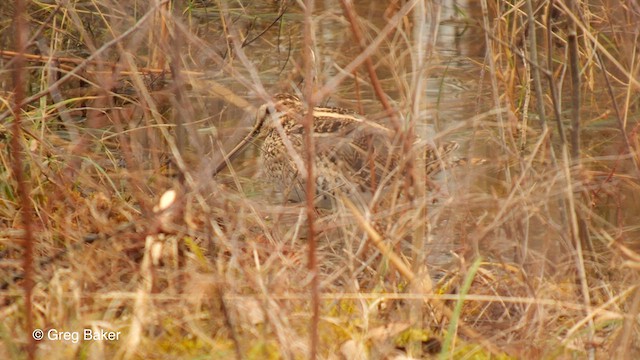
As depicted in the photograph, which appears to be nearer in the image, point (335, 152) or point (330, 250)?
point (330, 250)

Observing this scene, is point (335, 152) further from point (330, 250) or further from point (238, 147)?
point (330, 250)

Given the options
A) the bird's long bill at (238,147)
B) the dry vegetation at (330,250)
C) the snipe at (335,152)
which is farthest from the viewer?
the snipe at (335,152)

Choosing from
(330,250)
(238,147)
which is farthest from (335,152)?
(330,250)

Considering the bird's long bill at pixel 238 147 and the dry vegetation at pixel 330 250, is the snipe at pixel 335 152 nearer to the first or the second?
the bird's long bill at pixel 238 147

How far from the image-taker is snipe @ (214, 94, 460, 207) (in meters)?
4.15

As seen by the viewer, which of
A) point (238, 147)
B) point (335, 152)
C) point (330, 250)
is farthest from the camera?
point (335, 152)

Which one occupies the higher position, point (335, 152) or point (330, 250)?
point (335, 152)

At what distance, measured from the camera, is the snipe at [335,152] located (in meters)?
4.15

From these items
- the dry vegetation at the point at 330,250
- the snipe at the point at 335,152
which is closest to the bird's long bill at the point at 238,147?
the snipe at the point at 335,152

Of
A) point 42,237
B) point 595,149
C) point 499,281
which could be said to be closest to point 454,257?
point 499,281

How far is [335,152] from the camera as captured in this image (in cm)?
468

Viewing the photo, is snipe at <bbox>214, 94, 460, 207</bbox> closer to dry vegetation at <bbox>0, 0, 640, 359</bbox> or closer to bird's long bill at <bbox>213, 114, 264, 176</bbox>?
bird's long bill at <bbox>213, 114, 264, 176</bbox>

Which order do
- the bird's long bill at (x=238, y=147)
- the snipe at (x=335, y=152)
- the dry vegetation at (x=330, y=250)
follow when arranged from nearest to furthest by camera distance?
the dry vegetation at (x=330, y=250) → the bird's long bill at (x=238, y=147) → the snipe at (x=335, y=152)

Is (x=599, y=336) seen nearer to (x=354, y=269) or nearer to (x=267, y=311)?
(x=354, y=269)
